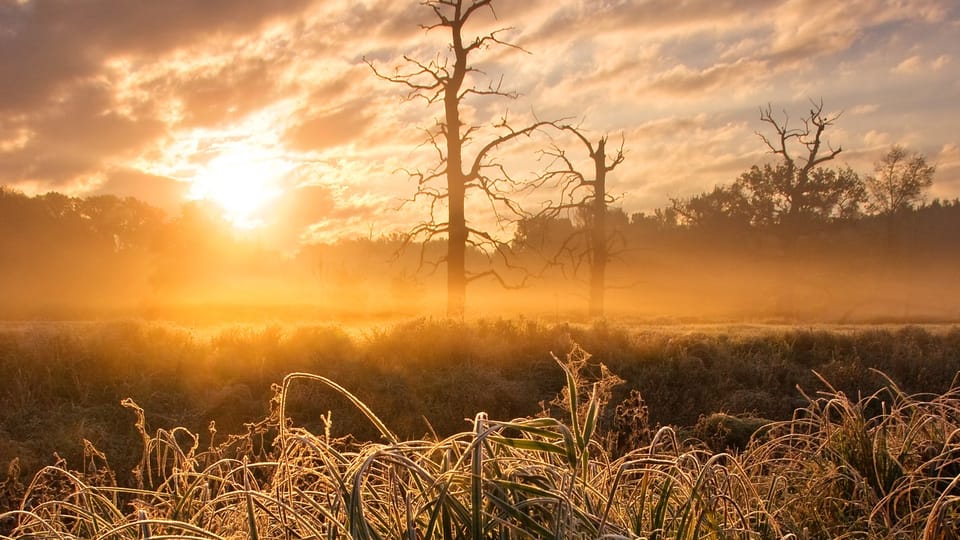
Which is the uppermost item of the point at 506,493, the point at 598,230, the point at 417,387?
the point at 598,230

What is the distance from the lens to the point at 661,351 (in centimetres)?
1521

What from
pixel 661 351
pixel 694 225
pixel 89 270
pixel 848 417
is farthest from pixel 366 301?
pixel 848 417

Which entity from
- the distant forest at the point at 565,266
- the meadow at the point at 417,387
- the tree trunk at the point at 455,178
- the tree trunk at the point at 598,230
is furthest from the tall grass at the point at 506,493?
the distant forest at the point at 565,266

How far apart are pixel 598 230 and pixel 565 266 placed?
2537cm

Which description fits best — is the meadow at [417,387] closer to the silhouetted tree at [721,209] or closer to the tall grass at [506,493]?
the tall grass at [506,493]

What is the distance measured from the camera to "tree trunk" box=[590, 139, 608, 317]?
28.2 meters

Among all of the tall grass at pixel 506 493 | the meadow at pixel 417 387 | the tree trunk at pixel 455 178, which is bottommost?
the meadow at pixel 417 387

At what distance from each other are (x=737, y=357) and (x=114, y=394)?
12129 millimetres

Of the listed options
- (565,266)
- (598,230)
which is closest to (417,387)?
(598,230)

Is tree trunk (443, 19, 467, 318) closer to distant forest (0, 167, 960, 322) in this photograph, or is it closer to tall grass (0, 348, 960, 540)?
tall grass (0, 348, 960, 540)

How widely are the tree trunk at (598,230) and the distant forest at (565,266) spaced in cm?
1942

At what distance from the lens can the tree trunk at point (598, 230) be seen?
2823 cm

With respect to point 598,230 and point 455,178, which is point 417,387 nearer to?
point 455,178

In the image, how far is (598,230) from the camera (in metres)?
29.1
